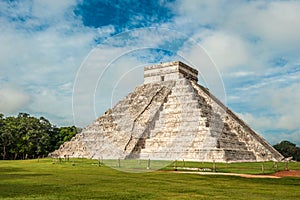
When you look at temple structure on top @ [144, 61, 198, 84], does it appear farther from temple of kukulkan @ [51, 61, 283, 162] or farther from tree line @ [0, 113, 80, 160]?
tree line @ [0, 113, 80, 160]

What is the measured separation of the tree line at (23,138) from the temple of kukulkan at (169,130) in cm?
1100

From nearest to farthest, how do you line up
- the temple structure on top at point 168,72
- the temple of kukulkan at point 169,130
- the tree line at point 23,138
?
1. the temple of kukulkan at point 169,130
2. the temple structure on top at point 168,72
3. the tree line at point 23,138

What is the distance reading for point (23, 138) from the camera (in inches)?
2387

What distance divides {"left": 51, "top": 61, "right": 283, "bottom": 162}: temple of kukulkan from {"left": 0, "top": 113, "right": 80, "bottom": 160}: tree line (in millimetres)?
10996

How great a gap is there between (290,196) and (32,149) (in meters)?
57.2

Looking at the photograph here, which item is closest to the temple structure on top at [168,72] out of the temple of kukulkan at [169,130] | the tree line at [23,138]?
the temple of kukulkan at [169,130]

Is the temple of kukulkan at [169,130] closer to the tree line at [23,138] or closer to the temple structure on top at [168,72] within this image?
the temple structure on top at [168,72]

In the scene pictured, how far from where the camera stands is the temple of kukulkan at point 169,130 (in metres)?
40.2

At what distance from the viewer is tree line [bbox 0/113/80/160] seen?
199 feet

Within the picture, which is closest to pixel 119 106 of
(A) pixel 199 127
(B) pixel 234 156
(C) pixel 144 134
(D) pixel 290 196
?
(C) pixel 144 134

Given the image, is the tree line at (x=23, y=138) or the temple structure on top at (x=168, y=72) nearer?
the temple structure on top at (x=168, y=72)

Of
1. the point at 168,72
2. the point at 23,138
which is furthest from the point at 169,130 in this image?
the point at 23,138

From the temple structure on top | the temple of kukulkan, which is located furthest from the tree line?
the temple structure on top

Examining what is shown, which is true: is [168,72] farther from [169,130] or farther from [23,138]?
[23,138]
